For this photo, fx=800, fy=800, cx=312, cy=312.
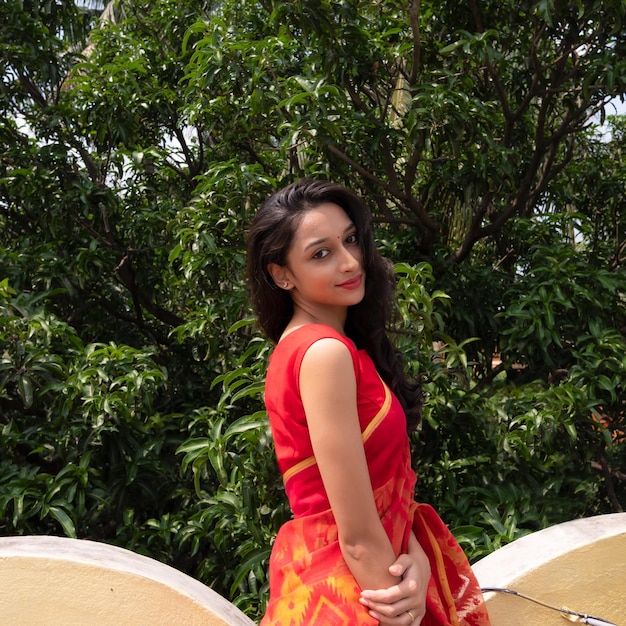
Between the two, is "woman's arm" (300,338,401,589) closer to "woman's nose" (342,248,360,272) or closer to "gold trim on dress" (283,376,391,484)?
"gold trim on dress" (283,376,391,484)

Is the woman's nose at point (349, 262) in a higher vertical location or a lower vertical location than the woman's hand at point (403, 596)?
higher

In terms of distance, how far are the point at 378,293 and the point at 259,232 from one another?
11.7 inches

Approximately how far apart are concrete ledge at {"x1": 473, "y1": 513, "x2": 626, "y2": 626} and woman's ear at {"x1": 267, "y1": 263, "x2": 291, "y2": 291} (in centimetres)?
115

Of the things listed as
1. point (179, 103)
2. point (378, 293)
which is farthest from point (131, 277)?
point (378, 293)

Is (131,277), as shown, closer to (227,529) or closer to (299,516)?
(227,529)

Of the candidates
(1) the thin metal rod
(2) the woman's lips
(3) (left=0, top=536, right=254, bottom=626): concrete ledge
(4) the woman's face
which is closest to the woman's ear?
(4) the woman's face

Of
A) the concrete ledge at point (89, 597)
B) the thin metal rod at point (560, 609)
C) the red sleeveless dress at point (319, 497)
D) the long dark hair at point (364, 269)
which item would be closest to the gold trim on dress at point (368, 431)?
the red sleeveless dress at point (319, 497)

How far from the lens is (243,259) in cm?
313

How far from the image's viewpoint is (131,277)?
156 inches

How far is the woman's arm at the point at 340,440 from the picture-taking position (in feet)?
4.42

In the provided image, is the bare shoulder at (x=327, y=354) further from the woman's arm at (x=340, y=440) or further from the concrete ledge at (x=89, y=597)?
the concrete ledge at (x=89, y=597)

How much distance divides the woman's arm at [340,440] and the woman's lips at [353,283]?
A: 0.66ft

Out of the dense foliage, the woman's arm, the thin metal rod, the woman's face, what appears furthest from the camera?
the dense foliage

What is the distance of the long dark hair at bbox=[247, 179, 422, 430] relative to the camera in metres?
1.59
